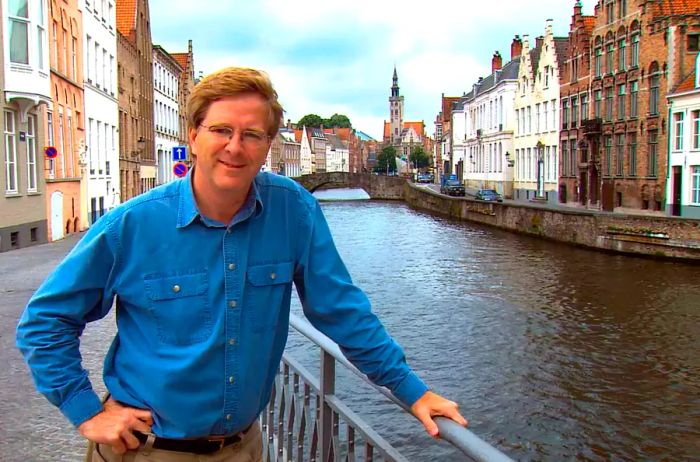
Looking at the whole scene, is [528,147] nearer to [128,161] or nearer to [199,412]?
[128,161]

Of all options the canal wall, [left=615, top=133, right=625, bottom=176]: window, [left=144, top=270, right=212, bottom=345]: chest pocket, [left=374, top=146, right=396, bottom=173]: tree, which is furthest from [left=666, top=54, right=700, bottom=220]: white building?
[left=374, top=146, right=396, bottom=173]: tree

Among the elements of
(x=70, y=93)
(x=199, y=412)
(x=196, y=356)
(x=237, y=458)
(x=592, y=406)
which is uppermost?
(x=70, y=93)

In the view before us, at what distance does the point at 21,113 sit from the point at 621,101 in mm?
27580

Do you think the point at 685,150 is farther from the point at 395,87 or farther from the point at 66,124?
the point at 395,87

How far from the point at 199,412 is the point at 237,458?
0.75 ft

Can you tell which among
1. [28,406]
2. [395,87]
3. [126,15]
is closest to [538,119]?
[126,15]

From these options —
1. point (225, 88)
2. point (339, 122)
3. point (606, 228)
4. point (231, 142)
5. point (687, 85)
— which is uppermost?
point (339, 122)

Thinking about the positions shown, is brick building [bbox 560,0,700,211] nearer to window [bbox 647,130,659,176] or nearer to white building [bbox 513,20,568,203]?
window [bbox 647,130,659,176]

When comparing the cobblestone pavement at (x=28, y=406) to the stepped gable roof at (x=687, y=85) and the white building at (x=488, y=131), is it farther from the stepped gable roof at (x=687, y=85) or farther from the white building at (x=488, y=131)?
the white building at (x=488, y=131)

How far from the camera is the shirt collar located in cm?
199

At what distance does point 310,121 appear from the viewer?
5827 inches

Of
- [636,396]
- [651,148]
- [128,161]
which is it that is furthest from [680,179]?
[128,161]

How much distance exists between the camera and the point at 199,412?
6.60ft

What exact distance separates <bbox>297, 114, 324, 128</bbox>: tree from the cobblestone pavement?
452ft
